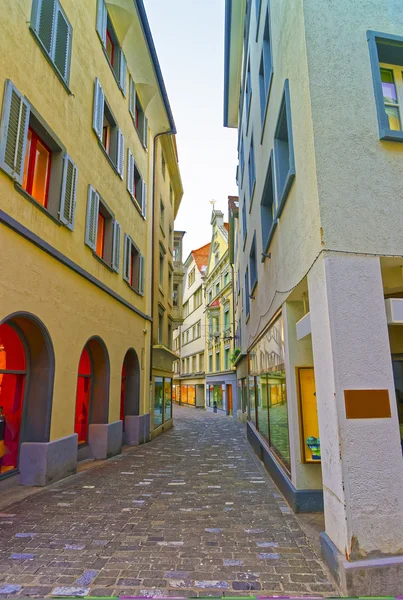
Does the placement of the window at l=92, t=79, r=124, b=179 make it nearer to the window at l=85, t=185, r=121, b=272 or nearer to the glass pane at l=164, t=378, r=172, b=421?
the window at l=85, t=185, r=121, b=272

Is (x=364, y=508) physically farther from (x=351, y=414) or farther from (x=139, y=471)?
(x=139, y=471)

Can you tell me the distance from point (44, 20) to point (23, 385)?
7.14 meters

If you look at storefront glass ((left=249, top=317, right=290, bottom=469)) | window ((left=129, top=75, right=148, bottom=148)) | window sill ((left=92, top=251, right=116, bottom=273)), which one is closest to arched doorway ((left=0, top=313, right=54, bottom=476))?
window sill ((left=92, top=251, right=116, bottom=273))

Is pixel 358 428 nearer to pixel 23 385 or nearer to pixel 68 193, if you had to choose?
pixel 23 385

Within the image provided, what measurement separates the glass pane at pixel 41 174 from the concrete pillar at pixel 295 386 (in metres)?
5.25

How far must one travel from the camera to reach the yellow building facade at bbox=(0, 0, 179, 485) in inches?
246

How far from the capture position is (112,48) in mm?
11992

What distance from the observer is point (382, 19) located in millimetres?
4805

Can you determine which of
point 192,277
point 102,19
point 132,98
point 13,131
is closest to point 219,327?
point 192,277

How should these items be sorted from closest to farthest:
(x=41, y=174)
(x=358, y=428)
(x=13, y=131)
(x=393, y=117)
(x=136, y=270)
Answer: (x=358, y=428) < (x=393, y=117) < (x=13, y=131) < (x=41, y=174) < (x=136, y=270)

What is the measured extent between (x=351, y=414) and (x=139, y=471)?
6.28 meters

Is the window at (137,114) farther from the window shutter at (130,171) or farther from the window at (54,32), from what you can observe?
the window at (54,32)

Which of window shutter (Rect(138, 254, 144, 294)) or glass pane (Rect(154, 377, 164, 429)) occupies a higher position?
window shutter (Rect(138, 254, 144, 294))

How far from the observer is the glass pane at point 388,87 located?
484 cm
